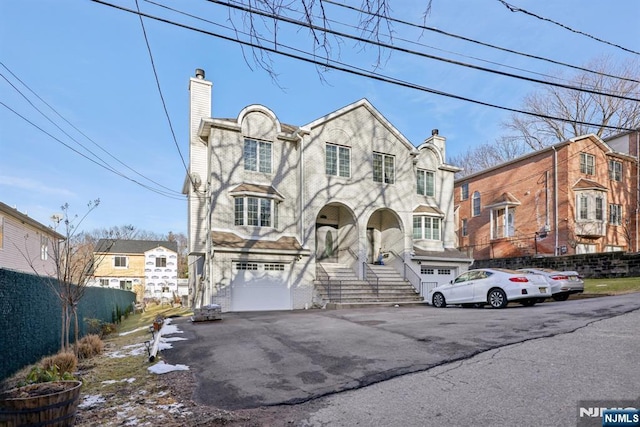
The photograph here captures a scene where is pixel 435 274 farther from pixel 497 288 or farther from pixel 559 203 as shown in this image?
pixel 559 203

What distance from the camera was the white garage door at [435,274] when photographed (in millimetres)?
23473

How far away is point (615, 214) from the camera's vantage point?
31.1m

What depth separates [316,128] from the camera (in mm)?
21781

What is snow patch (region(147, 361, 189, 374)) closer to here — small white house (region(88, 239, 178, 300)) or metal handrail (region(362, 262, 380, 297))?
metal handrail (region(362, 262, 380, 297))

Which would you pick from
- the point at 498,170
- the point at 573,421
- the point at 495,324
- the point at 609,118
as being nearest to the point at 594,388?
the point at 573,421

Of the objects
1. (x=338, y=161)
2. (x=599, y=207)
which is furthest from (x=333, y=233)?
(x=599, y=207)

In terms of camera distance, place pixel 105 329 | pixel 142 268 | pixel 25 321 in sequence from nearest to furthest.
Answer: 1. pixel 25 321
2. pixel 105 329
3. pixel 142 268

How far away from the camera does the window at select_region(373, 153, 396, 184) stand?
23.4 meters

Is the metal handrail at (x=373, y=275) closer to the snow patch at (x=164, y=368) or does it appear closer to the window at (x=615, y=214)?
the snow patch at (x=164, y=368)

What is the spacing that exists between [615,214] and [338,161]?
23935 millimetres

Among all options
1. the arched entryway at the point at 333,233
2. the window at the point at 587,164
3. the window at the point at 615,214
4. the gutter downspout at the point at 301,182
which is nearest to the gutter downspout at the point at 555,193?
the window at the point at 587,164

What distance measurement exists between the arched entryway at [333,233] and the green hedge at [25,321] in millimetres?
14242

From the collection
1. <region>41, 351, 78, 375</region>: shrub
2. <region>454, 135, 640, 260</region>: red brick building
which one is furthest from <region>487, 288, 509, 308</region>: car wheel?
<region>454, 135, 640, 260</region>: red brick building

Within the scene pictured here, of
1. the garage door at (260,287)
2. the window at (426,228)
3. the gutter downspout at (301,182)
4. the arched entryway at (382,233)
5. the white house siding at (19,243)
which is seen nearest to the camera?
the garage door at (260,287)
